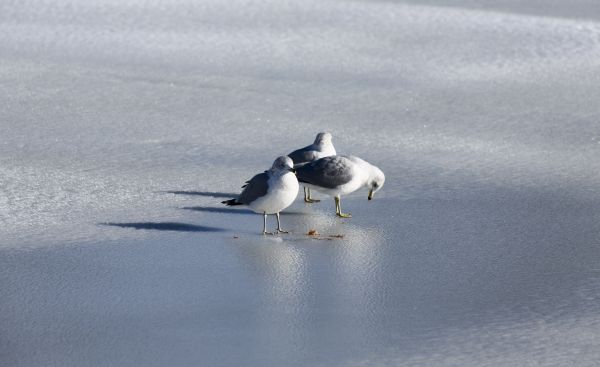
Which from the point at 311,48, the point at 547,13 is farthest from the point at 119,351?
the point at 547,13

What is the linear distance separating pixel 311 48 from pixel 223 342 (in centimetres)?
719

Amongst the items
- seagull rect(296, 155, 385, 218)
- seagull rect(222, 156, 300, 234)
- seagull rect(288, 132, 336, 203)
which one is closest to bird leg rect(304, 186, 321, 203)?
seagull rect(288, 132, 336, 203)

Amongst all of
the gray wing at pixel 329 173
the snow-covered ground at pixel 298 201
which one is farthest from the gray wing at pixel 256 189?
the gray wing at pixel 329 173

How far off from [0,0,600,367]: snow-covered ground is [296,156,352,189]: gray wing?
25 centimetres

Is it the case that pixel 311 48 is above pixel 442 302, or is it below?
above

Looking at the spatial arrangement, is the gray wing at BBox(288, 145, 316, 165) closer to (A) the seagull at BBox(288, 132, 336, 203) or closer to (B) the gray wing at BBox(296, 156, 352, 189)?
(A) the seagull at BBox(288, 132, 336, 203)

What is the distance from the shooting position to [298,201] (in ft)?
24.8

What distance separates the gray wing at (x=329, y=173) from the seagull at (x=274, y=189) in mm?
296

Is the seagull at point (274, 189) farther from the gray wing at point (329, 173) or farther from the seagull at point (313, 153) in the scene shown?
the seagull at point (313, 153)

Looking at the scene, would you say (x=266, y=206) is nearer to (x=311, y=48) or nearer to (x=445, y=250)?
(x=445, y=250)

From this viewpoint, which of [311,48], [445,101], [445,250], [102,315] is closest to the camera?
[102,315]

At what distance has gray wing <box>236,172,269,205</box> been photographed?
6.62 metres

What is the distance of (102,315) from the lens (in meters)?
5.32

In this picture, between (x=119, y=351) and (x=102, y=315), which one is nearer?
(x=119, y=351)
